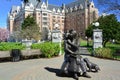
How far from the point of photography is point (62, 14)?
4545 inches

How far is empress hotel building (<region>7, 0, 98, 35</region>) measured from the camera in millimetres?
102688

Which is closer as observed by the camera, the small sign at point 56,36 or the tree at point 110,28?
the small sign at point 56,36

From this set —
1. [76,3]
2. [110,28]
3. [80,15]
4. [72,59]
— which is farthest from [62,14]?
[72,59]

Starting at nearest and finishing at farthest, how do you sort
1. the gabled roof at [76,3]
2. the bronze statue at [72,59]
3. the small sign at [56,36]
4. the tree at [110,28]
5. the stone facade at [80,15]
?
the bronze statue at [72,59], the small sign at [56,36], the tree at [110,28], the stone facade at [80,15], the gabled roof at [76,3]

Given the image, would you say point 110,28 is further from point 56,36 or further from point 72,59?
point 72,59

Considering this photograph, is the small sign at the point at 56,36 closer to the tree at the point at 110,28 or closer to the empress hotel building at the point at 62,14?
the tree at the point at 110,28

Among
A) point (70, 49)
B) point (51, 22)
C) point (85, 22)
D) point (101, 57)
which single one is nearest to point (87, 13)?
point (85, 22)

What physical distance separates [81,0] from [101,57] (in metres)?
91.0

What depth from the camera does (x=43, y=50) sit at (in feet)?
61.0

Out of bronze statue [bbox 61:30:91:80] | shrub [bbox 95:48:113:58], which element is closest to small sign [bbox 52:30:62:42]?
shrub [bbox 95:48:113:58]

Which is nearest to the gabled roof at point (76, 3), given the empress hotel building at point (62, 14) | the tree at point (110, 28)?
the empress hotel building at point (62, 14)

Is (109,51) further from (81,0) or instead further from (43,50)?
(81,0)

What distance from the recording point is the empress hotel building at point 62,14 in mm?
102688

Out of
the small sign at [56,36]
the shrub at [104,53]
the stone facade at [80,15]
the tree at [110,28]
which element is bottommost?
the shrub at [104,53]
